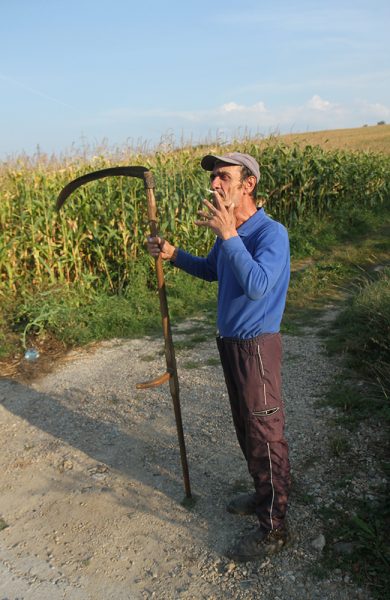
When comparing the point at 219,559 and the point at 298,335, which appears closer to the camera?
the point at 219,559

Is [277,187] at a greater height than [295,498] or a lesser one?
greater

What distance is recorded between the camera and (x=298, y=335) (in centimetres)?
612

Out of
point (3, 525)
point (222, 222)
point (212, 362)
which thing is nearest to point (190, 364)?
point (212, 362)

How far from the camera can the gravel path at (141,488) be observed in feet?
8.57

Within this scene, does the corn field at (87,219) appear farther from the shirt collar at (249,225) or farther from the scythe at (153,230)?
the shirt collar at (249,225)

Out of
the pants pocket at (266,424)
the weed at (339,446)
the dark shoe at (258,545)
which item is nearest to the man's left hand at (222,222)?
the pants pocket at (266,424)

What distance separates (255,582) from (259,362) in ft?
3.48

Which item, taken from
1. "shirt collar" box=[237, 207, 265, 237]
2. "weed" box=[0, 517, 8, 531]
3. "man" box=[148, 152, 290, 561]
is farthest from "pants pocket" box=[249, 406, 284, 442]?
"weed" box=[0, 517, 8, 531]

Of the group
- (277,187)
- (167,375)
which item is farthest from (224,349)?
(277,187)

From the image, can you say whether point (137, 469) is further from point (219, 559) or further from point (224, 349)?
point (224, 349)

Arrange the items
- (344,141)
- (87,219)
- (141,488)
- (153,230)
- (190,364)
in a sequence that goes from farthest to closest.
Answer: (344,141), (87,219), (190,364), (141,488), (153,230)

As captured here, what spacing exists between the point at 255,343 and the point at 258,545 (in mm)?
1042

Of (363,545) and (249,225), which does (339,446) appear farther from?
(249,225)

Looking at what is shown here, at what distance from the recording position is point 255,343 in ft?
8.37
